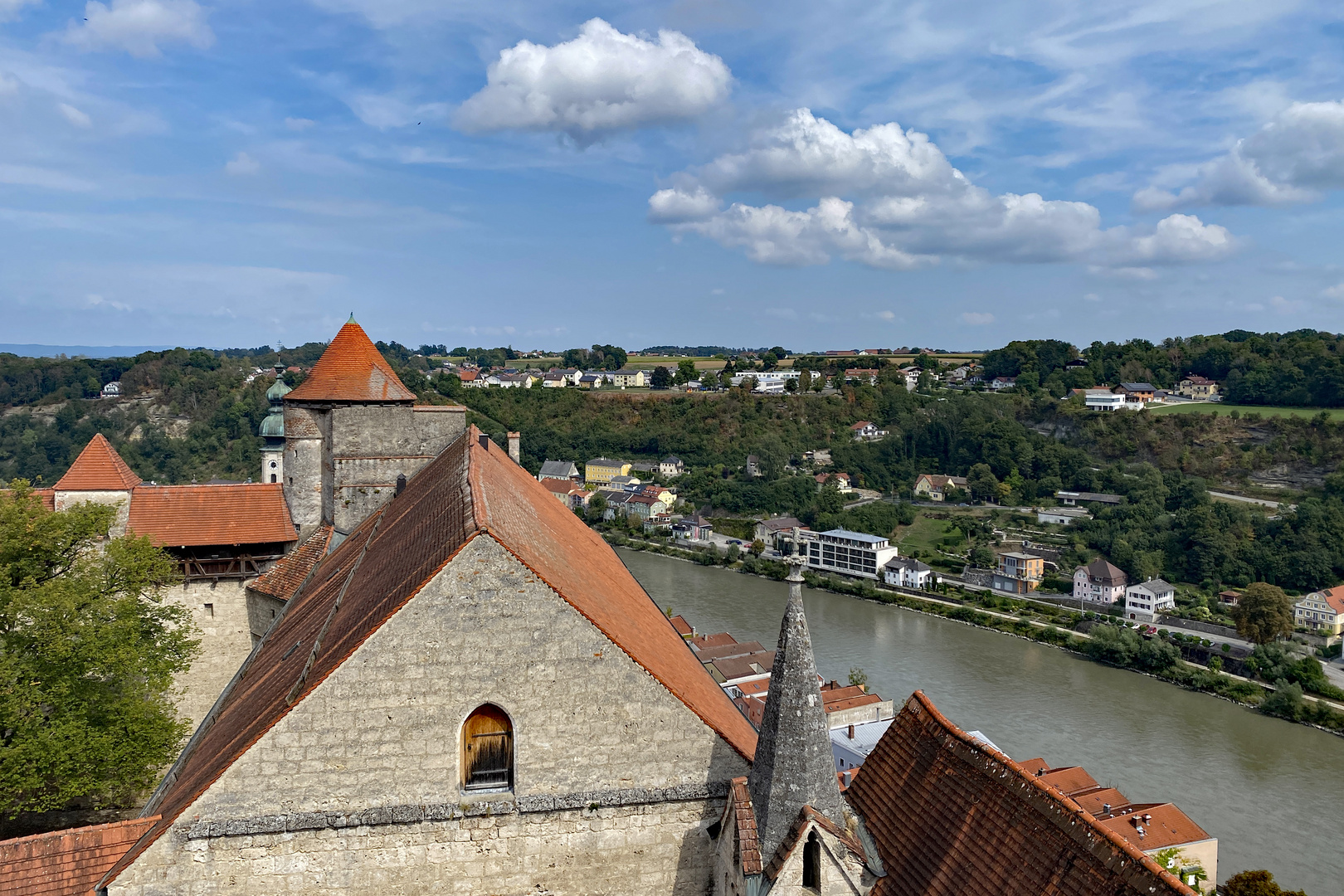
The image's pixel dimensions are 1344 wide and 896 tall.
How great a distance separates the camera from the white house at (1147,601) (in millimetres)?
46406

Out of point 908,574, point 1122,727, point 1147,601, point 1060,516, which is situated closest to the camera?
point 1122,727

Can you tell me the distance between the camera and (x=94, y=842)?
6.45 metres

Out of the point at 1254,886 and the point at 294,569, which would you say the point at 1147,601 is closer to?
the point at 1254,886

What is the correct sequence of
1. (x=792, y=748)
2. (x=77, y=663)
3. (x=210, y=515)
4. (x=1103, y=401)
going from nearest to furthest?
(x=792, y=748), (x=77, y=663), (x=210, y=515), (x=1103, y=401)

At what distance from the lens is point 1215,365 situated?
96.7 meters

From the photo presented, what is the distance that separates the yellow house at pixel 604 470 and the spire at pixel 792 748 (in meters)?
77.3

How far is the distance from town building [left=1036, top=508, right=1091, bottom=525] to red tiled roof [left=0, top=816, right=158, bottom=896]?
219 ft

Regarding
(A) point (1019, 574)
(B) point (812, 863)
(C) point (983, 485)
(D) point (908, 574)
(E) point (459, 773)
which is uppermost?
(E) point (459, 773)

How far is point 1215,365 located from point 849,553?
2552 inches

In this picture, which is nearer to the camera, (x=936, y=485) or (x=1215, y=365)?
(x=936, y=485)

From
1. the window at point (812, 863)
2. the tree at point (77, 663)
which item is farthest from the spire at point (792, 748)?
the tree at point (77, 663)

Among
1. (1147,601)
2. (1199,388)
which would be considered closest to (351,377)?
(1147,601)

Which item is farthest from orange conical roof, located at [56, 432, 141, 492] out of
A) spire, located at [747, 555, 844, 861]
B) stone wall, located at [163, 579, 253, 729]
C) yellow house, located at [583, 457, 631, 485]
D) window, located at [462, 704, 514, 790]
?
yellow house, located at [583, 457, 631, 485]

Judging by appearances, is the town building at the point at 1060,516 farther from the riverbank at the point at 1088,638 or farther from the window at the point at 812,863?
the window at the point at 812,863
